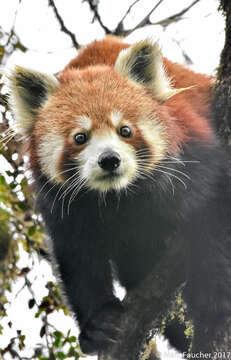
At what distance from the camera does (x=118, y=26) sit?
17.6ft

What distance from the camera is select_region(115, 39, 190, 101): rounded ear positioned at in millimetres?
3516

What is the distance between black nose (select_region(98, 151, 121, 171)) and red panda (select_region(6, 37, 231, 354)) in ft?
0.65

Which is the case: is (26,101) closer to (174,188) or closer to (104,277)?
(174,188)

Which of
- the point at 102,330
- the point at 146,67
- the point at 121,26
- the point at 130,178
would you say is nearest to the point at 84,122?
the point at 130,178

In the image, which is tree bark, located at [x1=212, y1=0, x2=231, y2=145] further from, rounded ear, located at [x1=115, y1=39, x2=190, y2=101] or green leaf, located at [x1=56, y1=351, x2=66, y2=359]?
green leaf, located at [x1=56, y1=351, x2=66, y2=359]

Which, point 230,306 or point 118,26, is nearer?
point 230,306

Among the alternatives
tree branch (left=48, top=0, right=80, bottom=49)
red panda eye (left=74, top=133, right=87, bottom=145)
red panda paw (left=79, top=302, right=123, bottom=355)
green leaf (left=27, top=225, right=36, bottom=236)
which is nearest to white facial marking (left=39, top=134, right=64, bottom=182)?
red panda eye (left=74, top=133, right=87, bottom=145)

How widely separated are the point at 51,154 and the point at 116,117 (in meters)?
0.54

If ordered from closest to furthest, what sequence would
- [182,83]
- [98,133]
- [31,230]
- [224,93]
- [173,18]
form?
[98,133] < [224,93] < [182,83] < [31,230] < [173,18]

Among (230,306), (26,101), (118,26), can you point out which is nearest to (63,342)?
(230,306)

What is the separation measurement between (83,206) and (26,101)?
913 millimetres

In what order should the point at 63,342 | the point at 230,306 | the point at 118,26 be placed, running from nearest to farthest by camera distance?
the point at 230,306 < the point at 63,342 < the point at 118,26

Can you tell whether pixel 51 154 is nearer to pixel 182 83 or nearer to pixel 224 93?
pixel 182 83

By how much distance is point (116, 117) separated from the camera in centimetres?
321
